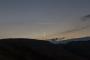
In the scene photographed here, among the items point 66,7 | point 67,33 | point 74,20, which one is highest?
point 66,7

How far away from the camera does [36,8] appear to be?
204cm

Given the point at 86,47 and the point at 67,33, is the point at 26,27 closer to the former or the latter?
the point at 67,33

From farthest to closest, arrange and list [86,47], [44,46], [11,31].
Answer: [11,31] < [86,47] < [44,46]

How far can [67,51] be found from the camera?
1.48 metres

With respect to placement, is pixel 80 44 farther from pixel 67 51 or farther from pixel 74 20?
pixel 74 20

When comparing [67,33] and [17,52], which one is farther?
[67,33]

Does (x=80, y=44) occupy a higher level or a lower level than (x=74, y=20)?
lower

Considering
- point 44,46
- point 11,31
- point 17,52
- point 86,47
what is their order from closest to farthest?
point 17,52 → point 44,46 → point 86,47 → point 11,31

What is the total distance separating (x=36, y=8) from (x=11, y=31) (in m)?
0.34

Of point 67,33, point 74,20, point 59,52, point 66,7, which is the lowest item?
point 59,52

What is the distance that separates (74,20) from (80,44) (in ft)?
1.59

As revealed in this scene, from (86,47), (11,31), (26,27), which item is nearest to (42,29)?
(26,27)

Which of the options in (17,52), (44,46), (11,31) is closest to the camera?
(17,52)

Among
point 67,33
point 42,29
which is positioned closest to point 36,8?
point 42,29
